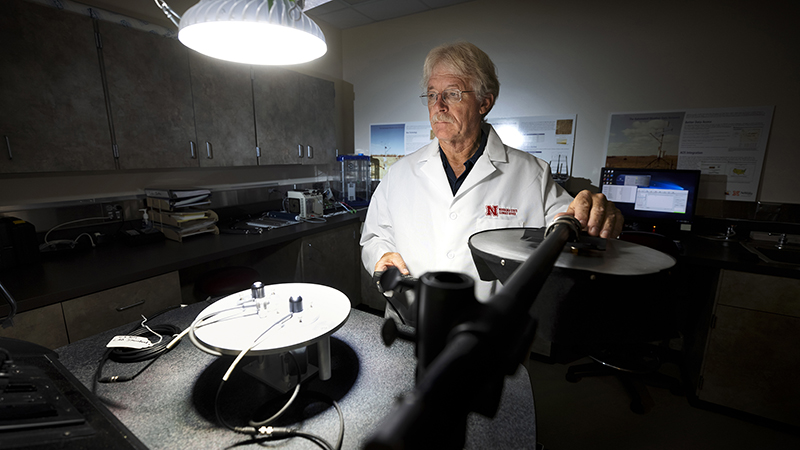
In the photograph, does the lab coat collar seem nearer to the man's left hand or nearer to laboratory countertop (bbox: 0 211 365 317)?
the man's left hand

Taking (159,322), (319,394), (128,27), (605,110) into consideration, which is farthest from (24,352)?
(605,110)

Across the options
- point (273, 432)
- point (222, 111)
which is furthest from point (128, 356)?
point (222, 111)

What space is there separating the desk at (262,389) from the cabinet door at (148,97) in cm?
151

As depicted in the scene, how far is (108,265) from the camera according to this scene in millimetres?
1774

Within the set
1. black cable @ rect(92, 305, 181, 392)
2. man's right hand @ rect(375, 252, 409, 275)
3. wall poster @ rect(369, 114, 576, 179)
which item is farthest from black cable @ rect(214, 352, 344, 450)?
wall poster @ rect(369, 114, 576, 179)

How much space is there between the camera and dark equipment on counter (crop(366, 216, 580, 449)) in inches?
5.6

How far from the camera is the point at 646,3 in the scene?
2432 millimetres

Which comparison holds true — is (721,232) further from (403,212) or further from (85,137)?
(85,137)

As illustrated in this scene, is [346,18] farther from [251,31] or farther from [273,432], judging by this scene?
[273,432]

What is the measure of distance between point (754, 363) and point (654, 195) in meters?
1.11

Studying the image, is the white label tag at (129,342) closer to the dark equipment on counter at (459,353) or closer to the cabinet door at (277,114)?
the dark equipment on counter at (459,353)

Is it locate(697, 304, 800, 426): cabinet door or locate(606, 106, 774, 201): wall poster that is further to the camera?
locate(606, 106, 774, 201): wall poster

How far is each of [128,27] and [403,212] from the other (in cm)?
197

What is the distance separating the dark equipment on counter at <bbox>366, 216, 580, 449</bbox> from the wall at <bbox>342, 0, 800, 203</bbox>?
292 centimetres
